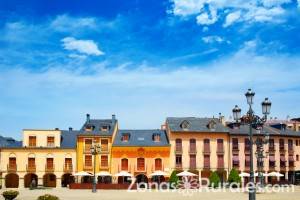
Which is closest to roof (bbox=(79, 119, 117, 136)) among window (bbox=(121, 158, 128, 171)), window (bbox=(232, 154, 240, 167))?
window (bbox=(121, 158, 128, 171))

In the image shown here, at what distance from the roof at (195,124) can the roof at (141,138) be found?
2.17 metres

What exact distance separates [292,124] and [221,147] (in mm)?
24025

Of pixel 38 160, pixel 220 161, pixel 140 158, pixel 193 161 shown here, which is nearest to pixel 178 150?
pixel 193 161

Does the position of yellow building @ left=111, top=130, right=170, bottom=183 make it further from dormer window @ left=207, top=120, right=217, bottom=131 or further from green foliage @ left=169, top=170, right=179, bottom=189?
dormer window @ left=207, top=120, right=217, bottom=131

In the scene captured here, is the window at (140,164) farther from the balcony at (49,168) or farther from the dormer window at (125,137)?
the balcony at (49,168)

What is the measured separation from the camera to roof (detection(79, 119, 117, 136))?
218 ft

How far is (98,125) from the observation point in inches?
2685

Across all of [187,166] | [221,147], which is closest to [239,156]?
[221,147]

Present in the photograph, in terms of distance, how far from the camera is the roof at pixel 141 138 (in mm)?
66875

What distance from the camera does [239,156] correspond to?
6869 cm

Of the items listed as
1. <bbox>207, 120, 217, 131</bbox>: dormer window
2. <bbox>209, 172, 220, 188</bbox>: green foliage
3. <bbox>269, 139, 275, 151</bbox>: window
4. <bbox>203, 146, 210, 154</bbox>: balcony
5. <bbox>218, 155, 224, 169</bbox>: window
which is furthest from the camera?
<bbox>269, 139, 275, 151</bbox>: window

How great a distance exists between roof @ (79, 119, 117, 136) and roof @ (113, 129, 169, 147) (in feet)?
5.64

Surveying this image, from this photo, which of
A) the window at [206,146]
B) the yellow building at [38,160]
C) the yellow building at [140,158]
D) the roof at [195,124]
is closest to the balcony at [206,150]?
the window at [206,146]

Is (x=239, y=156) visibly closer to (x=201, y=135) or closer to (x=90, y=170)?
(x=201, y=135)
